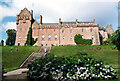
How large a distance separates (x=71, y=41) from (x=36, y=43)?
1448 cm

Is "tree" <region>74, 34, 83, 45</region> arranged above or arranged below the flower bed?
above

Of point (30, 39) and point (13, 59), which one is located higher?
point (30, 39)

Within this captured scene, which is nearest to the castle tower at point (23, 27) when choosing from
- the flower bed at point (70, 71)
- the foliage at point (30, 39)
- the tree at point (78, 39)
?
the foliage at point (30, 39)

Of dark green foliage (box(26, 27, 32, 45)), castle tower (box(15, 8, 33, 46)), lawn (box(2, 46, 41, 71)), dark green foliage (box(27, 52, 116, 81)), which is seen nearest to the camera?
dark green foliage (box(27, 52, 116, 81))

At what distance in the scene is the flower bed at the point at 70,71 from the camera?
643cm

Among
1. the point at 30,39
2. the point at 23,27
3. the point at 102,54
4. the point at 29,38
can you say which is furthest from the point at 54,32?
the point at 102,54

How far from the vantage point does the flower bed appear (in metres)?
6.43

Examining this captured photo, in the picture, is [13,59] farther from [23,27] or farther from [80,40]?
[80,40]

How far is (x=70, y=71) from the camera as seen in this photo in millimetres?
6711

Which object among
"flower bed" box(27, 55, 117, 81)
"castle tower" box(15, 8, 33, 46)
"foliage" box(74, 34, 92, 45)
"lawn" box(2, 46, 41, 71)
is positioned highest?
"castle tower" box(15, 8, 33, 46)

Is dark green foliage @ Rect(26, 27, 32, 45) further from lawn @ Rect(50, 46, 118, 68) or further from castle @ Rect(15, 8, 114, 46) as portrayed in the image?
lawn @ Rect(50, 46, 118, 68)

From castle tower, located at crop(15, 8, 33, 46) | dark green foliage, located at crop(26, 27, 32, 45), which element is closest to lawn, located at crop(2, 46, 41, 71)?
dark green foliage, located at crop(26, 27, 32, 45)

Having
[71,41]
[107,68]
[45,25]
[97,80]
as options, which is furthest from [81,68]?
[45,25]

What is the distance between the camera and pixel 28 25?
43906 mm
